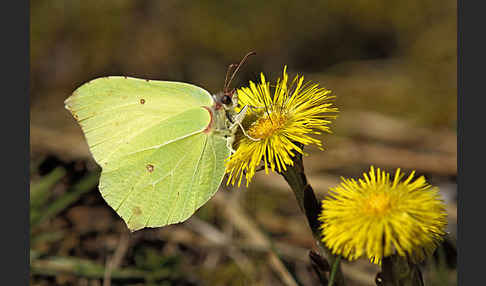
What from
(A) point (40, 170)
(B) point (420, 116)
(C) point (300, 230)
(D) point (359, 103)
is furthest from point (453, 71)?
(A) point (40, 170)

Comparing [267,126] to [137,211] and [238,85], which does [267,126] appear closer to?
[137,211]

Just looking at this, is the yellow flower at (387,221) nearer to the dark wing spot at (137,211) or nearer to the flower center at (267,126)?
the flower center at (267,126)

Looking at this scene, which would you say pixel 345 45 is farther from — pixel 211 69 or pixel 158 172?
pixel 158 172

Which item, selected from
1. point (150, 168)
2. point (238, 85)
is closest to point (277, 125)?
point (150, 168)

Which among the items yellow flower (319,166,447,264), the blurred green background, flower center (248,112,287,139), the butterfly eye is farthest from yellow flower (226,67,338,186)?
the blurred green background

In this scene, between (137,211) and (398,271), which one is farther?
(137,211)

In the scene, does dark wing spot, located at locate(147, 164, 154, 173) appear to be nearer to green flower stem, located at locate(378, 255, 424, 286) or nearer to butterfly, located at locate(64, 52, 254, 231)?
butterfly, located at locate(64, 52, 254, 231)

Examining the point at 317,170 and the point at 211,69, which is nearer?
the point at 317,170
